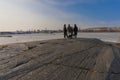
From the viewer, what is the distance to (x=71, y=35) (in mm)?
27234

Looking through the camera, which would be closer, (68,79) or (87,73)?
(68,79)

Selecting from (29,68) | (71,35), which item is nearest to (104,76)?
(29,68)

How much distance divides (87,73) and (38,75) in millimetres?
1910

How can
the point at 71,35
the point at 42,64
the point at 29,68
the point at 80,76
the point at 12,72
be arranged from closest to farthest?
the point at 80,76 < the point at 12,72 < the point at 29,68 < the point at 42,64 < the point at 71,35

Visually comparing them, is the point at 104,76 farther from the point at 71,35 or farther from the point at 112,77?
the point at 71,35

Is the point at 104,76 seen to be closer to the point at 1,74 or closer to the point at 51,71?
the point at 51,71

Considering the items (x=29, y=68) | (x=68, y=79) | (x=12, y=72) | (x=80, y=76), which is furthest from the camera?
(x=29, y=68)

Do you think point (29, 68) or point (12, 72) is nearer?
point (12, 72)

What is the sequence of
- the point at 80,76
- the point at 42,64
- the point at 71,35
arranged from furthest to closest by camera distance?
the point at 71,35 → the point at 42,64 → the point at 80,76

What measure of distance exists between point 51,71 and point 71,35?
70.7 feet

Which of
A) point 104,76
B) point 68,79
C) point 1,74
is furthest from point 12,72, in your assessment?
point 104,76

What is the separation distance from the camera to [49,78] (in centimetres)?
516

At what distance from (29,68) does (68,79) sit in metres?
2.02

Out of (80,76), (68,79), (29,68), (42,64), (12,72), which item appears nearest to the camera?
(68,79)
